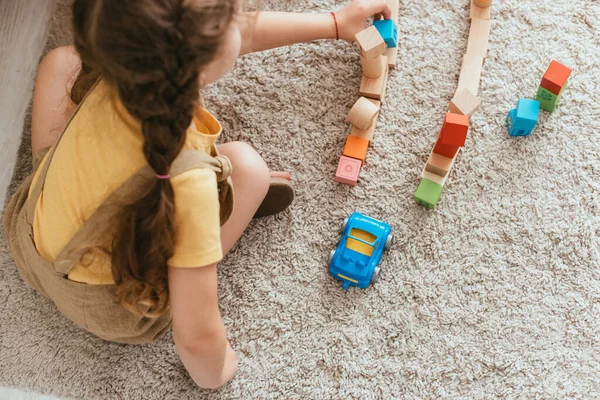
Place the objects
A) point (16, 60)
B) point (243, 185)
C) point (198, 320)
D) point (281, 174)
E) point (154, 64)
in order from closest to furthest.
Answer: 1. point (154, 64)
2. point (198, 320)
3. point (243, 185)
4. point (281, 174)
5. point (16, 60)

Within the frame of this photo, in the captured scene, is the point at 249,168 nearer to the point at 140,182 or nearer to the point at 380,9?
the point at 140,182

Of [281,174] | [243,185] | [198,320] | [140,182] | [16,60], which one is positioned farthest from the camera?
[16,60]

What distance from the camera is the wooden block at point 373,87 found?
3.60ft

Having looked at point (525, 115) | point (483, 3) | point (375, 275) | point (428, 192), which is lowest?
point (375, 275)

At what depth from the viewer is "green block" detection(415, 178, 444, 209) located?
3.39 feet

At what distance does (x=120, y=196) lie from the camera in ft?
2.29

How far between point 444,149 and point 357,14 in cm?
30

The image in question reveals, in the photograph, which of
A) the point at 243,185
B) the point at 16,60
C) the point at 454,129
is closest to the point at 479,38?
the point at 454,129

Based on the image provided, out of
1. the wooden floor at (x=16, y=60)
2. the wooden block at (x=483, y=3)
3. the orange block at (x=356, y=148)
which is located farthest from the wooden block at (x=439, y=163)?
the wooden floor at (x=16, y=60)

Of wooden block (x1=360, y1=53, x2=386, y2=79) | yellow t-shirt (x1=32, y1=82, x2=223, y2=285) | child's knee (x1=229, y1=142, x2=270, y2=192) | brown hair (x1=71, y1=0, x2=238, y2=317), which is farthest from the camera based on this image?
wooden block (x1=360, y1=53, x2=386, y2=79)

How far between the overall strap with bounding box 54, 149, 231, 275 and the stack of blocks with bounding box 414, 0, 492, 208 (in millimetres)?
406

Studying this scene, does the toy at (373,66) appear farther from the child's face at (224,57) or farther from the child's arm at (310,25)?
the child's face at (224,57)

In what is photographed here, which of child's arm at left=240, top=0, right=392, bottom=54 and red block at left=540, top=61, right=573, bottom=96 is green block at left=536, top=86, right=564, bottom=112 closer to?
red block at left=540, top=61, right=573, bottom=96

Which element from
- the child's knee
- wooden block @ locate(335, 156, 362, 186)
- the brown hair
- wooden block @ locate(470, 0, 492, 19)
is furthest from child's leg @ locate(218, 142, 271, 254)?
wooden block @ locate(470, 0, 492, 19)
